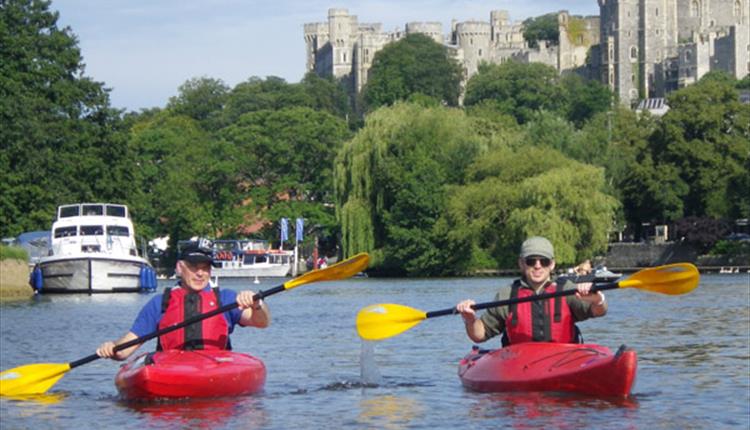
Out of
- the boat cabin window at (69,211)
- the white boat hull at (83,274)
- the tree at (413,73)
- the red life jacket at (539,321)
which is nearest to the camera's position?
the red life jacket at (539,321)

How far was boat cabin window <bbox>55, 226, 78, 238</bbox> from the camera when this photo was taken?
50.1 meters

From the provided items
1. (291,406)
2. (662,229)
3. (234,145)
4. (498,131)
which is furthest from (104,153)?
(291,406)

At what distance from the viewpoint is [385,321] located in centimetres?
1727

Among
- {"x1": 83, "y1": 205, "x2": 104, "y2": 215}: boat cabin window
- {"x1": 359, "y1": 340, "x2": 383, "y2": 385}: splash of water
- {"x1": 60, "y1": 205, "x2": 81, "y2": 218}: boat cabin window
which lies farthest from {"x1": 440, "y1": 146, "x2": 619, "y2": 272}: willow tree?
{"x1": 359, "y1": 340, "x2": 383, "y2": 385}: splash of water

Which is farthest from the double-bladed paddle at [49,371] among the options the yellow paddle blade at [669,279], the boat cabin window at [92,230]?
the boat cabin window at [92,230]

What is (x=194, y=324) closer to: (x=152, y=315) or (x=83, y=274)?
(x=152, y=315)

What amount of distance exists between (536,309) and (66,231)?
35587 millimetres

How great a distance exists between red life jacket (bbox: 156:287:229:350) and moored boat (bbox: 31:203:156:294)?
31.8 meters

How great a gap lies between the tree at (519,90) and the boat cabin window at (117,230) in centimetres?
7938

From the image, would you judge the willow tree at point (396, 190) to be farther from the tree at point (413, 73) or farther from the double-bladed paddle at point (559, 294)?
the tree at point (413, 73)

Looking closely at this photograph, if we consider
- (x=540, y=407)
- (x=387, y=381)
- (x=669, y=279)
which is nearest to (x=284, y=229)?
(x=387, y=381)

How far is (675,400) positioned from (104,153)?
154ft

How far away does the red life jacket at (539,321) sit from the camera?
16047 mm

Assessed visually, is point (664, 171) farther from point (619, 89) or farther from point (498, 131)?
point (619, 89)
